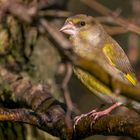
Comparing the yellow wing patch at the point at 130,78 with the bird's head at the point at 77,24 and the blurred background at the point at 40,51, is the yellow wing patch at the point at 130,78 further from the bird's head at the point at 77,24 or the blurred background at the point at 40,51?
the bird's head at the point at 77,24

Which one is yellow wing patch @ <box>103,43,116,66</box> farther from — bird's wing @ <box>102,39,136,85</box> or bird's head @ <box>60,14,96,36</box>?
bird's head @ <box>60,14,96,36</box>

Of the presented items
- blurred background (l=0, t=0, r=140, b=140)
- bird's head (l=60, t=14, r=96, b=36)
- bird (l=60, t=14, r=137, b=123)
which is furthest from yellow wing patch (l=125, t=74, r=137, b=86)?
bird's head (l=60, t=14, r=96, b=36)

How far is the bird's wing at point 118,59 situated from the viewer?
15.3 ft

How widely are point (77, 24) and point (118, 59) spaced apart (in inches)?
18.6

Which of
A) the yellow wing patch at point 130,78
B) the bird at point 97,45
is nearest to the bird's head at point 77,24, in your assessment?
the bird at point 97,45

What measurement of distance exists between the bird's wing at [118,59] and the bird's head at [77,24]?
246 mm

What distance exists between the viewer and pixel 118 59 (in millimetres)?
4695

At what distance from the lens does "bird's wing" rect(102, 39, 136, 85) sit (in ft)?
15.3

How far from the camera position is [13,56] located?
4941mm

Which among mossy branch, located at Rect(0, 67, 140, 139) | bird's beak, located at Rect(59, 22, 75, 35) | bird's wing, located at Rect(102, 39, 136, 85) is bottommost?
mossy branch, located at Rect(0, 67, 140, 139)

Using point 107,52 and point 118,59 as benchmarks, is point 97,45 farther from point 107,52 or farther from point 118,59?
point 118,59

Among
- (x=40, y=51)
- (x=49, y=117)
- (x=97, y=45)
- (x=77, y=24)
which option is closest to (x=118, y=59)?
(x=97, y=45)

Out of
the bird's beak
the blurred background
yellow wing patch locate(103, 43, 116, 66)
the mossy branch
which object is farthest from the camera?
the blurred background

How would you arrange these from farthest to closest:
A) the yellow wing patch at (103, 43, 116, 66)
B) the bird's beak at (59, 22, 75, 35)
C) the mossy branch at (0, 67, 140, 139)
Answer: the yellow wing patch at (103, 43, 116, 66), the bird's beak at (59, 22, 75, 35), the mossy branch at (0, 67, 140, 139)
